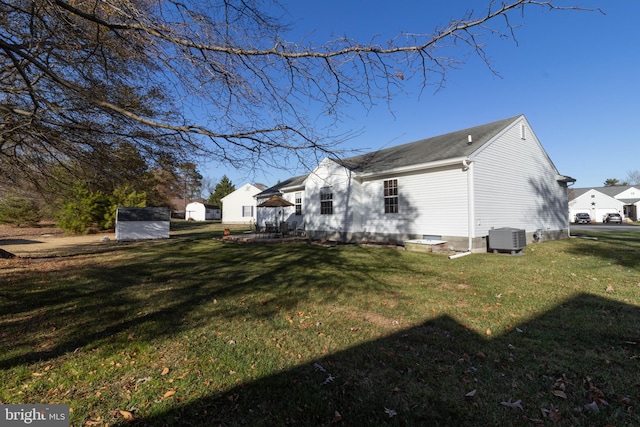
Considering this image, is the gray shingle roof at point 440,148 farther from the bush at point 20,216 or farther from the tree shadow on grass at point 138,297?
the bush at point 20,216

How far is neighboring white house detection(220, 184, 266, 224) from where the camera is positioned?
42438mm

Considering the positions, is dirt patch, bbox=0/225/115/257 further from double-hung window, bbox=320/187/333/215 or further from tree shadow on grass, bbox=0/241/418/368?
double-hung window, bbox=320/187/333/215

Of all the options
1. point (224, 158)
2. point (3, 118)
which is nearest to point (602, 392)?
point (224, 158)

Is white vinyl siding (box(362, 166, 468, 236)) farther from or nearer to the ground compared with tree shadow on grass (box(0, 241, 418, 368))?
farther from the ground

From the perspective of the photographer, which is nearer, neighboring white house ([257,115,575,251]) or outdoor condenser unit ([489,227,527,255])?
outdoor condenser unit ([489,227,527,255])

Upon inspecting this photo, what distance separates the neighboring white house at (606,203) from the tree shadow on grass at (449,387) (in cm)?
5468

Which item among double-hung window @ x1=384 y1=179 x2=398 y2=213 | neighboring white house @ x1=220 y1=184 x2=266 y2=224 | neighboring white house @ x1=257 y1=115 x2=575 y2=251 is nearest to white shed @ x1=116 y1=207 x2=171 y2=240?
neighboring white house @ x1=257 y1=115 x2=575 y2=251

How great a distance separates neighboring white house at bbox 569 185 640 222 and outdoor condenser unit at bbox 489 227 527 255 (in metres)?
46.1

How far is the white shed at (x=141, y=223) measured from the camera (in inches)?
776

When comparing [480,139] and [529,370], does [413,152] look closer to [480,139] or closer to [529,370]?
[480,139]

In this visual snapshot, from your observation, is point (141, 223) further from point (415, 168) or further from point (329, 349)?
point (329, 349)

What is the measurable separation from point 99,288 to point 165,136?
4576 mm

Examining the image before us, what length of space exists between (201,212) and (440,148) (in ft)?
172

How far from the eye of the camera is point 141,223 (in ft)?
67.2
